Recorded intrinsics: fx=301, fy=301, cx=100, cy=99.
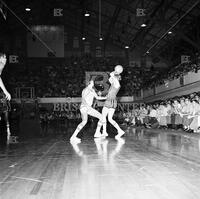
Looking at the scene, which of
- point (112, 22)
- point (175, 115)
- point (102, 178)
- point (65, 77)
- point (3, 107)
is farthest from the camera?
point (65, 77)

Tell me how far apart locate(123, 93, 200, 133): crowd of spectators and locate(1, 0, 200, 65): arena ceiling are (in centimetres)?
677

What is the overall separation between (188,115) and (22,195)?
310 inches

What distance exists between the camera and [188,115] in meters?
9.19

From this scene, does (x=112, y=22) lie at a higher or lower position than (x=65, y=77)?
higher

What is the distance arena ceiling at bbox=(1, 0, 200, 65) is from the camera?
19.3m

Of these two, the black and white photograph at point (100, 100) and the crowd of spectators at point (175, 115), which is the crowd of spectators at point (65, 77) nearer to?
the black and white photograph at point (100, 100)

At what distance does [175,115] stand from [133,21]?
14791mm

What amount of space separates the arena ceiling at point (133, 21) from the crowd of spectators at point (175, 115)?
267 inches

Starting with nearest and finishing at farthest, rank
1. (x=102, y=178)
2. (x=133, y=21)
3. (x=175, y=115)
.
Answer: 1. (x=102, y=178)
2. (x=175, y=115)
3. (x=133, y=21)

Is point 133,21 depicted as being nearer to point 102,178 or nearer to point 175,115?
point 175,115

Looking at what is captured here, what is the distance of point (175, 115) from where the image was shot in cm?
1039

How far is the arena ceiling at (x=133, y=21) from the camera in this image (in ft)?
63.3

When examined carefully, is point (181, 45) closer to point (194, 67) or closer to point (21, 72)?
point (194, 67)

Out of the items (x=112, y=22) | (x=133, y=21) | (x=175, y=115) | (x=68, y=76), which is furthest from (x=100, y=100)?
(x=175, y=115)
